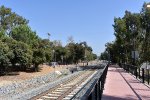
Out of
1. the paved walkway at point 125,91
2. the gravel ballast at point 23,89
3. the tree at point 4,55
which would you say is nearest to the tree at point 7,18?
the tree at point 4,55

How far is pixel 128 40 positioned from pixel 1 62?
72.0ft

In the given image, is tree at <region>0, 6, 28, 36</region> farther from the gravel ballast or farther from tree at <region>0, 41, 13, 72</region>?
the gravel ballast

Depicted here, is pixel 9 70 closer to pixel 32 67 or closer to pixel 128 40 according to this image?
pixel 32 67

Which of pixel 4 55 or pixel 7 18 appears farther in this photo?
pixel 7 18

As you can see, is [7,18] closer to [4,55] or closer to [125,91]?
[4,55]

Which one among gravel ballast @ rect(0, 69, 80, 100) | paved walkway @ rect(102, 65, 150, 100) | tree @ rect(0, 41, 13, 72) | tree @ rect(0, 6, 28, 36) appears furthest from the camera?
tree @ rect(0, 6, 28, 36)

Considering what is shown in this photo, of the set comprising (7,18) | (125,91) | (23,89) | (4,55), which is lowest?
(23,89)

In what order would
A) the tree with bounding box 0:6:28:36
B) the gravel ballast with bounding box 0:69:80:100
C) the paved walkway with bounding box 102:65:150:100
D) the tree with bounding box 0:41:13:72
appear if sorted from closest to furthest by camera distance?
the paved walkway with bounding box 102:65:150:100 < the gravel ballast with bounding box 0:69:80:100 < the tree with bounding box 0:41:13:72 < the tree with bounding box 0:6:28:36

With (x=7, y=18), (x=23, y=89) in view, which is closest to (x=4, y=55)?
(x=23, y=89)

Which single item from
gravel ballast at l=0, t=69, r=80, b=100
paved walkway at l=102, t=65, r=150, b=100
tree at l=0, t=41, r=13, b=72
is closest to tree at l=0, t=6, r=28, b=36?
tree at l=0, t=41, r=13, b=72

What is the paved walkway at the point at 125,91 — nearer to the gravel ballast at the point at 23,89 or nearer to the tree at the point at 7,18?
the gravel ballast at the point at 23,89

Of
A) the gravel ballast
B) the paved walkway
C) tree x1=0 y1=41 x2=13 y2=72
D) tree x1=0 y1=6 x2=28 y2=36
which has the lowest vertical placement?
the gravel ballast

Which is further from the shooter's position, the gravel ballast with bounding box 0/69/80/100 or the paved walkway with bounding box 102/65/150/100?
the gravel ballast with bounding box 0/69/80/100

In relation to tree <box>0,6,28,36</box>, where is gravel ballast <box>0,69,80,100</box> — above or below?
below
